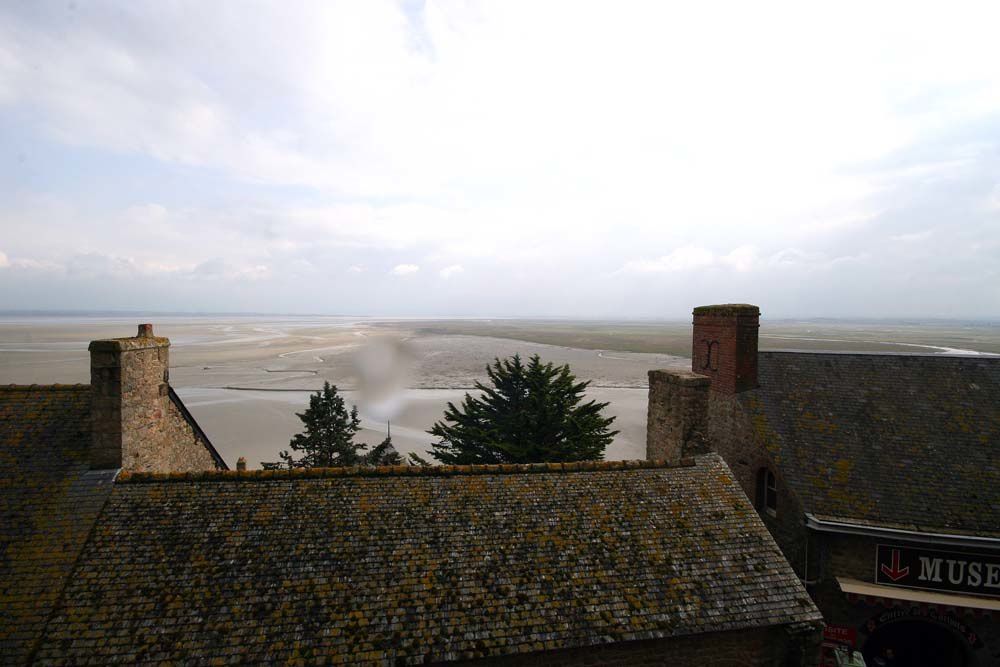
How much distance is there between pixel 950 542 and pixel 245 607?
12.9m

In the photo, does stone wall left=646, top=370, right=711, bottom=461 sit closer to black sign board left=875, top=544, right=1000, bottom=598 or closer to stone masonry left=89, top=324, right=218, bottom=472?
black sign board left=875, top=544, right=1000, bottom=598

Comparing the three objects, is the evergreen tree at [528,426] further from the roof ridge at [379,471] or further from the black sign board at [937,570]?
the black sign board at [937,570]

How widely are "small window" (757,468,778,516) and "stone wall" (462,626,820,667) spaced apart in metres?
5.68

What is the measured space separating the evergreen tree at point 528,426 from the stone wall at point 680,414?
4469 mm

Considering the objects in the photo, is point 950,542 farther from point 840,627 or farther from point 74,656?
point 74,656

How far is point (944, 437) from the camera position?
472 inches

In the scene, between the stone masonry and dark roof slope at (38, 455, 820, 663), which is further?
the stone masonry

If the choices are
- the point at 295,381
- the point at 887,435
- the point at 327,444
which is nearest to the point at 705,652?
the point at 887,435

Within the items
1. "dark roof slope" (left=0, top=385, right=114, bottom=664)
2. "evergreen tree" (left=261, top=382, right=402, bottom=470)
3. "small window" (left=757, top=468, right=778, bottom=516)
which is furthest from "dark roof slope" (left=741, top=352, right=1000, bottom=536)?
"evergreen tree" (left=261, top=382, right=402, bottom=470)

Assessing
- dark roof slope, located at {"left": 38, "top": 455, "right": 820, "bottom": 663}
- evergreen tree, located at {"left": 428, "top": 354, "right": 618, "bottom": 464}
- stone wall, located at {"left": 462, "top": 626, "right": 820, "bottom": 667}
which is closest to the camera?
dark roof slope, located at {"left": 38, "top": 455, "right": 820, "bottom": 663}

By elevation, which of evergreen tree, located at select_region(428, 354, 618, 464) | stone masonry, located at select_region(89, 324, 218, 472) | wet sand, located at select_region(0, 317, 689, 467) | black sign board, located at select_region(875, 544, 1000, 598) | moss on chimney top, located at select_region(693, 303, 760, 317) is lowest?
wet sand, located at select_region(0, 317, 689, 467)

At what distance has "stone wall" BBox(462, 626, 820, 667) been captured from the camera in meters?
6.68

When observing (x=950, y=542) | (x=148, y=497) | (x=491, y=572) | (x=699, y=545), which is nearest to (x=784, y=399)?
(x=950, y=542)

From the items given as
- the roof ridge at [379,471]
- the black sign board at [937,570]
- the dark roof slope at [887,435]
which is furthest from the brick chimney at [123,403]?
the black sign board at [937,570]
